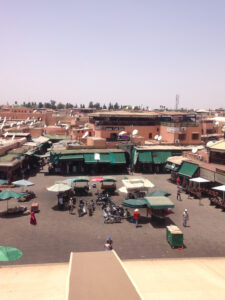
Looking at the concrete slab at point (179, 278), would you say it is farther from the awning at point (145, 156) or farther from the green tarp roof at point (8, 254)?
the awning at point (145, 156)

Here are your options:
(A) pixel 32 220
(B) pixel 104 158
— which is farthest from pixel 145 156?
(A) pixel 32 220

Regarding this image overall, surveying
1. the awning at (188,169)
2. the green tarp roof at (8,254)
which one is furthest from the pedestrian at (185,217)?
the green tarp roof at (8,254)

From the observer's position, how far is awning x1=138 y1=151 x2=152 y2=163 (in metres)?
35.8

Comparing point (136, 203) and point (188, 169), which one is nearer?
point (136, 203)

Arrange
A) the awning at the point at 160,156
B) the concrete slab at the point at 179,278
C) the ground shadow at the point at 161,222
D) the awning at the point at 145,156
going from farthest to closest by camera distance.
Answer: the awning at the point at 160,156 < the awning at the point at 145,156 < the ground shadow at the point at 161,222 < the concrete slab at the point at 179,278

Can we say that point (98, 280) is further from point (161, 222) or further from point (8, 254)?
point (161, 222)

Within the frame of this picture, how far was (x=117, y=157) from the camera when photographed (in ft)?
115

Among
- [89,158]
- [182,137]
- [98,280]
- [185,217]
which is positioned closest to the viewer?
[98,280]

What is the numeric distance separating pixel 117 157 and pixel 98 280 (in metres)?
27.8

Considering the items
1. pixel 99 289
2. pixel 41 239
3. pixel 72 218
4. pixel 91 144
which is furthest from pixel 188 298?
pixel 91 144

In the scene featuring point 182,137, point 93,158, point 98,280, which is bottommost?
point 93,158

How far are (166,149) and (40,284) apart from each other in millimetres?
28400

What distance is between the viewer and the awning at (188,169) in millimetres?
27256

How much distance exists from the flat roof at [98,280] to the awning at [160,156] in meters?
27.2
